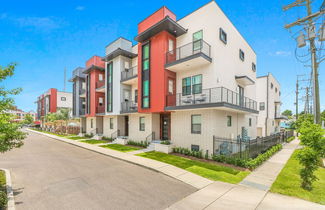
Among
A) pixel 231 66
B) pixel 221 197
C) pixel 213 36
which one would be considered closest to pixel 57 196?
pixel 221 197

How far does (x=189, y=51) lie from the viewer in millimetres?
12680

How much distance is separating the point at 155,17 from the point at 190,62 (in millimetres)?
5695

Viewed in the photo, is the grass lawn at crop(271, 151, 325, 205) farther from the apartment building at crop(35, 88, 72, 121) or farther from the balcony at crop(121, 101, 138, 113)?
the apartment building at crop(35, 88, 72, 121)

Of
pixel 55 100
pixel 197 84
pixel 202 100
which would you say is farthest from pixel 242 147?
pixel 55 100

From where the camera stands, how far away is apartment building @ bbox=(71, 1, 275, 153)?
11742 mm

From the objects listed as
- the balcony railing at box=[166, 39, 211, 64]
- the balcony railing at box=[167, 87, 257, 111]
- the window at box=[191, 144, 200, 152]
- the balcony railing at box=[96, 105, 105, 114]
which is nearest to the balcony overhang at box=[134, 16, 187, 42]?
the balcony railing at box=[166, 39, 211, 64]

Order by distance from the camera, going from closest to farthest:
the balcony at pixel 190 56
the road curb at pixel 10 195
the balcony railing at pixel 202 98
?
the road curb at pixel 10 195 → the balcony at pixel 190 56 → the balcony railing at pixel 202 98

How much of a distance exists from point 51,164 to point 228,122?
45.3 feet

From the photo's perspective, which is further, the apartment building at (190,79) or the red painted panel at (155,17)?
the red painted panel at (155,17)

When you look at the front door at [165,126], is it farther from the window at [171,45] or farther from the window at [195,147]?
the window at [171,45]

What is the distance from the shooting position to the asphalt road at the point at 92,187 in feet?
16.3

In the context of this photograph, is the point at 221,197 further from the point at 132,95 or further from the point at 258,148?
the point at 132,95

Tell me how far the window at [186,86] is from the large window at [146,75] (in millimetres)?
3307

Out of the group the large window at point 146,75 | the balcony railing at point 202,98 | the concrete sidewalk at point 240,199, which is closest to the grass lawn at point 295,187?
the concrete sidewalk at point 240,199
